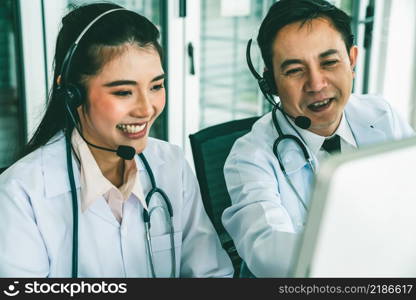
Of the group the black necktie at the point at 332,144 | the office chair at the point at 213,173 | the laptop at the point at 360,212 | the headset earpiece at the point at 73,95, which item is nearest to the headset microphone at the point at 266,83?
the black necktie at the point at 332,144

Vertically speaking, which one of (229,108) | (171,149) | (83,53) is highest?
(83,53)

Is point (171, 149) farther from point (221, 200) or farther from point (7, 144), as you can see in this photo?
point (7, 144)

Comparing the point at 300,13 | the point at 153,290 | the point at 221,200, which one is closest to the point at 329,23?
the point at 300,13

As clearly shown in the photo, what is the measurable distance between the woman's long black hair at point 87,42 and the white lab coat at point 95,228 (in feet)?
0.15

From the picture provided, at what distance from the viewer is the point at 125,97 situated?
3.97 feet

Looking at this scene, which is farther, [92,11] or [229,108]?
[229,108]

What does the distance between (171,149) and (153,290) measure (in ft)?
2.53

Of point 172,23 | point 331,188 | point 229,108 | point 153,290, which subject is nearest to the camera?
point 331,188

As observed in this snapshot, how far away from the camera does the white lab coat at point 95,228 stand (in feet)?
3.74

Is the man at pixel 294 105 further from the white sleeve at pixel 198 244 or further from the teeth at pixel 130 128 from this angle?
the teeth at pixel 130 128

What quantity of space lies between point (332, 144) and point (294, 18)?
379mm

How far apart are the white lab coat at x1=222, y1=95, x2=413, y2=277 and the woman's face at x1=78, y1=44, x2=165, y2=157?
32 centimetres

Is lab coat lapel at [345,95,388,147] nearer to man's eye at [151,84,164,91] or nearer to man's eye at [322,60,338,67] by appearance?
man's eye at [322,60,338,67]

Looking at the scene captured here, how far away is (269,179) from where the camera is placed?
56.1 inches
